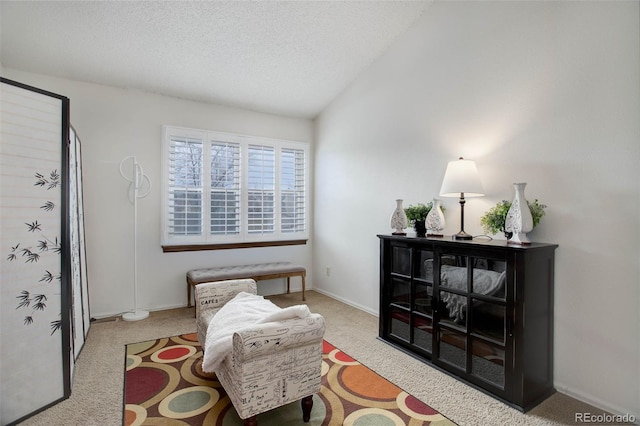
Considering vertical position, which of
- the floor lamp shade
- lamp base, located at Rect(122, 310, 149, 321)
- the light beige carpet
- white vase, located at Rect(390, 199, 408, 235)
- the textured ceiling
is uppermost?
the textured ceiling

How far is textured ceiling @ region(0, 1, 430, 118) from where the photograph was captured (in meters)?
2.88

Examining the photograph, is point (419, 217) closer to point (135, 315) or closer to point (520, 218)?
point (520, 218)

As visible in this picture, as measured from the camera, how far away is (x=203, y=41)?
330 cm

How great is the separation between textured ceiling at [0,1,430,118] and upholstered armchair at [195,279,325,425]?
112 inches

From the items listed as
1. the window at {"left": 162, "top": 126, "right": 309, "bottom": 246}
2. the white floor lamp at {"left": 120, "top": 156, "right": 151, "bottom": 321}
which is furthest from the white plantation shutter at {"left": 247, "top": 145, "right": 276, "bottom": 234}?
the white floor lamp at {"left": 120, "top": 156, "right": 151, "bottom": 321}

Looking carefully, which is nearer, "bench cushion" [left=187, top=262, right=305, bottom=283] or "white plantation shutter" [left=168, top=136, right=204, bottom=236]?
"bench cushion" [left=187, top=262, right=305, bottom=283]

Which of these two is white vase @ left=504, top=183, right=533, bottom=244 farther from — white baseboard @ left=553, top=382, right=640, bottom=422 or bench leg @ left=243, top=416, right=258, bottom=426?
bench leg @ left=243, top=416, right=258, bottom=426

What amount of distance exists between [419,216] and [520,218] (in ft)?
3.05

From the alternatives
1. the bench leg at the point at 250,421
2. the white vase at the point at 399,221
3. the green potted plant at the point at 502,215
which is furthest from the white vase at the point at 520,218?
the bench leg at the point at 250,421

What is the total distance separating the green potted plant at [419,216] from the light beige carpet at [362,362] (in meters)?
1.11

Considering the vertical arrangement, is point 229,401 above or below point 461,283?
below

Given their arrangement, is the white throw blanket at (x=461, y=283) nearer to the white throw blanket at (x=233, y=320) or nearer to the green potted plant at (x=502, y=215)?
the green potted plant at (x=502, y=215)

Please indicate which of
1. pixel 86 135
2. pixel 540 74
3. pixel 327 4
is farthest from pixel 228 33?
pixel 540 74

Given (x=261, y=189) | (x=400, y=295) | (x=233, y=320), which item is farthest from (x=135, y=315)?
(x=400, y=295)
